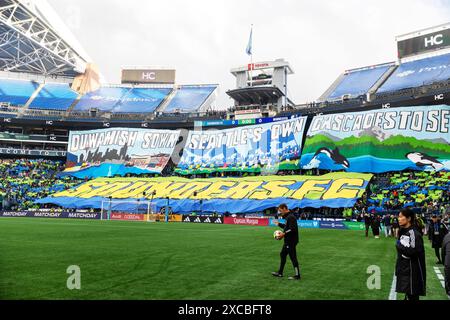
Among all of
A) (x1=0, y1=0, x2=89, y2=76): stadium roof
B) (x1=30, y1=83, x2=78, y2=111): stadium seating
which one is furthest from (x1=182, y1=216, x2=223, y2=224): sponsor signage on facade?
(x1=30, y1=83, x2=78, y2=111): stadium seating

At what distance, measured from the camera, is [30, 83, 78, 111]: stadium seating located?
87.8m

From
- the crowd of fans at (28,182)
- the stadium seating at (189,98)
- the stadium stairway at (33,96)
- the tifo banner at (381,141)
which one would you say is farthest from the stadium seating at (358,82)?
the stadium stairway at (33,96)

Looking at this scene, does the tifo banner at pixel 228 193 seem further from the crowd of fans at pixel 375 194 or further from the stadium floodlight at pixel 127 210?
the crowd of fans at pixel 375 194

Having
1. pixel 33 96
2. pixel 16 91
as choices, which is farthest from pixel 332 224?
pixel 16 91

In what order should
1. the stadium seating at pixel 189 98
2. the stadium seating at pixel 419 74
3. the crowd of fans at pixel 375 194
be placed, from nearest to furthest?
the crowd of fans at pixel 375 194
the stadium seating at pixel 419 74
the stadium seating at pixel 189 98

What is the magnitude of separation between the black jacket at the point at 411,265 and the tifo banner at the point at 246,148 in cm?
5512

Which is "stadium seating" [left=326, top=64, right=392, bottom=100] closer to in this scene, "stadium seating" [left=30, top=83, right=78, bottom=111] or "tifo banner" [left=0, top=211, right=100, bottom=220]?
"tifo banner" [left=0, top=211, right=100, bottom=220]

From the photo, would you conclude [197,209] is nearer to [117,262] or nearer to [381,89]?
[381,89]

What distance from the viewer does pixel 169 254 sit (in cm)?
1652

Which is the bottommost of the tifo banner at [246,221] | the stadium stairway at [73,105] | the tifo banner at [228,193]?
the tifo banner at [246,221]

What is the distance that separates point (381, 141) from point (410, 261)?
53.2 meters

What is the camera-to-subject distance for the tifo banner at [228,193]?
169 feet

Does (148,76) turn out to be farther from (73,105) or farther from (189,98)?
(73,105)
